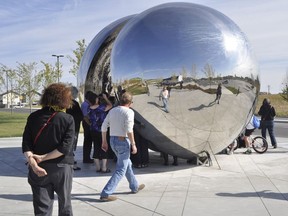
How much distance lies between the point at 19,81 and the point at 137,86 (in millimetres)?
36132

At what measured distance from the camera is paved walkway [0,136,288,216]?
545cm

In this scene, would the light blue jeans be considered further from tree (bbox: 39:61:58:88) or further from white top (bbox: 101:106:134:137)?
tree (bbox: 39:61:58:88)

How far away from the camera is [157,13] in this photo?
7852mm

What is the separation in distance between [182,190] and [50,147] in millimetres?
3164

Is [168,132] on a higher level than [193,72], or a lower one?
lower

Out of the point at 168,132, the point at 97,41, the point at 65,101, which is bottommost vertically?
the point at 168,132

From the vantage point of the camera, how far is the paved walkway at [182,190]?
5449 millimetres

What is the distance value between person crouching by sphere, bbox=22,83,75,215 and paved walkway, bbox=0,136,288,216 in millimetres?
1369

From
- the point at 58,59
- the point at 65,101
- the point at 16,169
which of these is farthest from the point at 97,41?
the point at 58,59

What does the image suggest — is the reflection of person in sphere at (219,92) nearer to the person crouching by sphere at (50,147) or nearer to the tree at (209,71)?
the tree at (209,71)

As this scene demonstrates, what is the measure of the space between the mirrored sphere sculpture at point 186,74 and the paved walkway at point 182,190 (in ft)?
2.36

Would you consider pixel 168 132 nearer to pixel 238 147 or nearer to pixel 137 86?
pixel 137 86

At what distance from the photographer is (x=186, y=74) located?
7277mm

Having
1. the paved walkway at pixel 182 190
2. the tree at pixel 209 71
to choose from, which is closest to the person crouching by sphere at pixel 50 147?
the paved walkway at pixel 182 190
